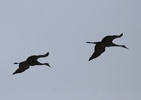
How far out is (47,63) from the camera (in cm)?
4547

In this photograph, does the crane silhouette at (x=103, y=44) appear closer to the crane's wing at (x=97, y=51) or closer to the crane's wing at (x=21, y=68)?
the crane's wing at (x=97, y=51)

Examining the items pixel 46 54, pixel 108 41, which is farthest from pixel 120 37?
pixel 46 54

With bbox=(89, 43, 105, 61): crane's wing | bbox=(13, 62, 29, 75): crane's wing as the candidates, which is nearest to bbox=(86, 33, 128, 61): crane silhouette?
bbox=(89, 43, 105, 61): crane's wing

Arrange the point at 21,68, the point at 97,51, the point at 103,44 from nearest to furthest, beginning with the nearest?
the point at 103,44, the point at 97,51, the point at 21,68

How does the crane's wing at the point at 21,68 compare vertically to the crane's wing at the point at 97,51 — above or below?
below

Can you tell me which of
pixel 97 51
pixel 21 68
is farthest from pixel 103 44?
pixel 21 68

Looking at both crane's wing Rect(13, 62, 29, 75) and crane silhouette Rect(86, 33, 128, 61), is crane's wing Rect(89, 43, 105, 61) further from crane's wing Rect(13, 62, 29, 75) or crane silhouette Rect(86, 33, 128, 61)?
crane's wing Rect(13, 62, 29, 75)

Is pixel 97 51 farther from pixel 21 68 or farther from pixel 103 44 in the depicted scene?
pixel 21 68

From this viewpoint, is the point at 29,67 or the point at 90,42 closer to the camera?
the point at 90,42

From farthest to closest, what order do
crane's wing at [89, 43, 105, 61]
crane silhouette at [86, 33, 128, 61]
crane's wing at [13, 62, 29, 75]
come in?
crane's wing at [13, 62, 29, 75]
crane's wing at [89, 43, 105, 61]
crane silhouette at [86, 33, 128, 61]

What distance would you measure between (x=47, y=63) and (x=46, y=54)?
111 inches

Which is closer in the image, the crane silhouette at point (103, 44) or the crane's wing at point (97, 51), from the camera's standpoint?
the crane silhouette at point (103, 44)

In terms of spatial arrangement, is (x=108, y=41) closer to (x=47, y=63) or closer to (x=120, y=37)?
(x=120, y=37)

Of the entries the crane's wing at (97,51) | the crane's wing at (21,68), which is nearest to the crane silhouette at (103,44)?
the crane's wing at (97,51)
